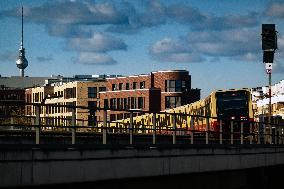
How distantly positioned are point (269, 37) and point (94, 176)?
62.6ft

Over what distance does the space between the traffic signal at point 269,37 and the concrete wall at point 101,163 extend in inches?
426

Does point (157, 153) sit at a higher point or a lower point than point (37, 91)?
lower

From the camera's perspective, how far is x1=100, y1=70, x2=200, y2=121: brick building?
112 m

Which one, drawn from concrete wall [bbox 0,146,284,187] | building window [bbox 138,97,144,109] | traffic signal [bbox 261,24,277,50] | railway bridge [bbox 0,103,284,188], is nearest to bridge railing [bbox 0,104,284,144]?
railway bridge [bbox 0,103,284,188]

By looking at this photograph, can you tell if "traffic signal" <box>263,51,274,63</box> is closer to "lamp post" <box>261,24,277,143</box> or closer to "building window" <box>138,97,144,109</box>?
"lamp post" <box>261,24,277,143</box>

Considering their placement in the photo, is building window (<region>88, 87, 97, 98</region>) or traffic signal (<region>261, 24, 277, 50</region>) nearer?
traffic signal (<region>261, 24, 277, 50</region>)

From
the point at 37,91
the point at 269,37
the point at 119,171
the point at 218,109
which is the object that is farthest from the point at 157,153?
the point at 37,91

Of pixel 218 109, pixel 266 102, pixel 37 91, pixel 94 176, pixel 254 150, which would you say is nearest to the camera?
pixel 94 176

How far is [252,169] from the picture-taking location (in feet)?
81.4

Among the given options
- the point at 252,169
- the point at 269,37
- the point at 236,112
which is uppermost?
the point at 269,37

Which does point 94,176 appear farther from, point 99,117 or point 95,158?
point 99,117

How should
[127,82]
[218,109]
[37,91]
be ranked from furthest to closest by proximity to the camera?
[37,91] → [127,82] → [218,109]

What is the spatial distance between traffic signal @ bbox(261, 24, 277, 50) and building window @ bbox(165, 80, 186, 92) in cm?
8162

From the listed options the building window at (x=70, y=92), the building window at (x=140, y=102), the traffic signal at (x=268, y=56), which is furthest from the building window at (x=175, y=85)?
the traffic signal at (x=268, y=56)
